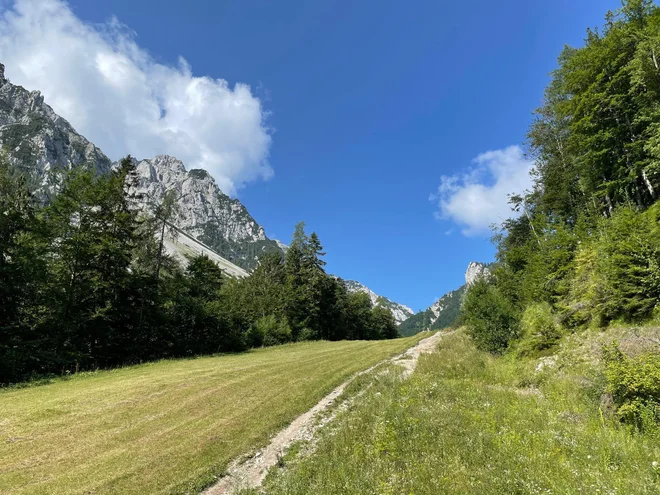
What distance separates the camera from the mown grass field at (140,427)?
23.5ft

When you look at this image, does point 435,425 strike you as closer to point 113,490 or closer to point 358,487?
point 358,487

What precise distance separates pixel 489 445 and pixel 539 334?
11291 mm

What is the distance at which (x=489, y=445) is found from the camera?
680 cm

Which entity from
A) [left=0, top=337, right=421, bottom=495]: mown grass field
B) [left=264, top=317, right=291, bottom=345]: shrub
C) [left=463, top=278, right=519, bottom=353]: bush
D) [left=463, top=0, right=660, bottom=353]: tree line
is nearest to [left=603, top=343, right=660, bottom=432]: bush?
[left=463, top=0, right=660, bottom=353]: tree line

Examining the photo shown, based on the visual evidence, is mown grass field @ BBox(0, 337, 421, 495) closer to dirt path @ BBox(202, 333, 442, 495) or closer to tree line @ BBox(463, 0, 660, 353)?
dirt path @ BBox(202, 333, 442, 495)

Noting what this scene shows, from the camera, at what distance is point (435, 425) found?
827 centimetres

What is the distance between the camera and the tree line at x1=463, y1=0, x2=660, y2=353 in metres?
11.6

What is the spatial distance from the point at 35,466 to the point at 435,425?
955 centimetres

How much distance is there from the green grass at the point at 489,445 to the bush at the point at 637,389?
1.12 feet

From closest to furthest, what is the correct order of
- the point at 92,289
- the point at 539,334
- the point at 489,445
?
the point at 489,445, the point at 539,334, the point at 92,289

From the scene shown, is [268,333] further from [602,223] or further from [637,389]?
[637,389]

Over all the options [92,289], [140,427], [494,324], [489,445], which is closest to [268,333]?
[92,289]

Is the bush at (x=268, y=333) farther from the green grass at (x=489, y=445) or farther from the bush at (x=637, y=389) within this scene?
the bush at (x=637, y=389)

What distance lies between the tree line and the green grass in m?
2.64
